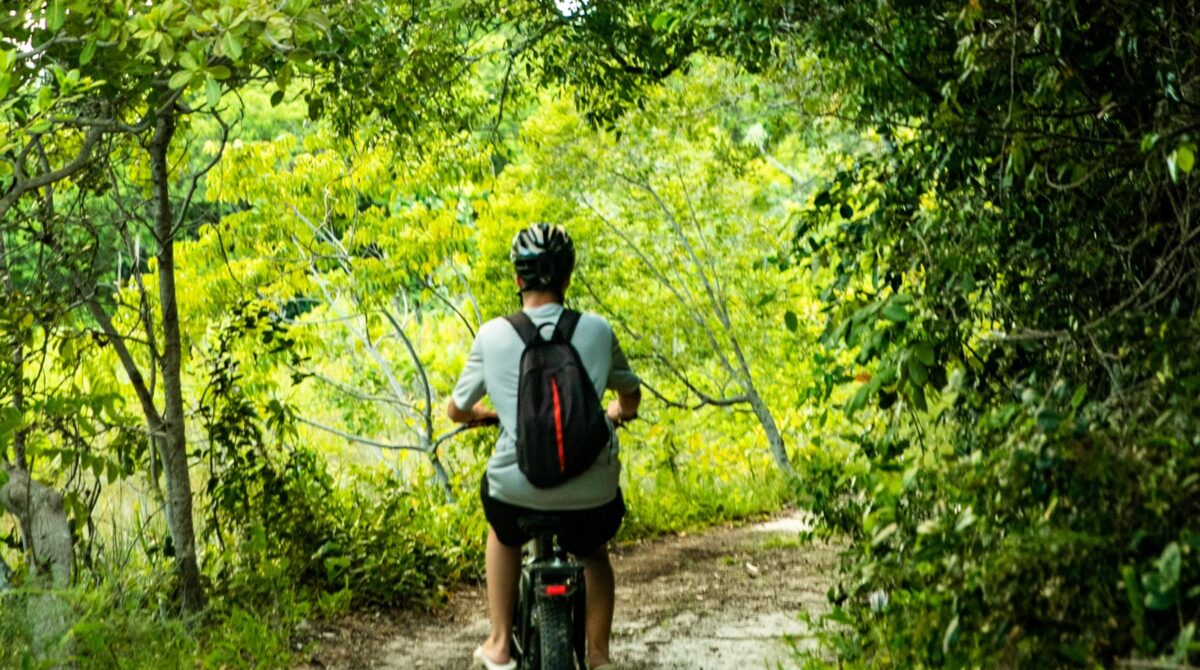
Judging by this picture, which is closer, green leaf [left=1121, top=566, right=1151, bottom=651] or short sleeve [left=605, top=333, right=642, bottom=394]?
green leaf [left=1121, top=566, right=1151, bottom=651]

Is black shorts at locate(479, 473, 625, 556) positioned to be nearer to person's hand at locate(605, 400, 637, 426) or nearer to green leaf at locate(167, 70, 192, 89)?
person's hand at locate(605, 400, 637, 426)

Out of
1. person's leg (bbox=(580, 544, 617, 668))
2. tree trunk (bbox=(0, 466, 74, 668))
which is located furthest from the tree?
person's leg (bbox=(580, 544, 617, 668))

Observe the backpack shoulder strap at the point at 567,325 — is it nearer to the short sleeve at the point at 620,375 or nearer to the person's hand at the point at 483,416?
the short sleeve at the point at 620,375

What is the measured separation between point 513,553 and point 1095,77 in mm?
2947

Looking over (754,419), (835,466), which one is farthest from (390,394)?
(835,466)

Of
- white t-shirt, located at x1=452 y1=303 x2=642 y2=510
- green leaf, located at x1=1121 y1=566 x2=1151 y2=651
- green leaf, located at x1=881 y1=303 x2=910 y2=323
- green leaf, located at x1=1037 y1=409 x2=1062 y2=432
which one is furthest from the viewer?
green leaf, located at x1=881 y1=303 x2=910 y2=323

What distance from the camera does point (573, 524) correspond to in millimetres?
4402

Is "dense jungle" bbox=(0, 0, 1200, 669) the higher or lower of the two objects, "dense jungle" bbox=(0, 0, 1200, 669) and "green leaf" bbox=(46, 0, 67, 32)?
the lower

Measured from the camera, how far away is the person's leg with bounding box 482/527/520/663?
467cm

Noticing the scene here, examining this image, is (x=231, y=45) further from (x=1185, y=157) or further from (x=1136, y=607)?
(x=1136, y=607)

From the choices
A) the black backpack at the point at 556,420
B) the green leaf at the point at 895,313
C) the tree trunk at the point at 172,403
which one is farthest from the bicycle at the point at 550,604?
the tree trunk at the point at 172,403

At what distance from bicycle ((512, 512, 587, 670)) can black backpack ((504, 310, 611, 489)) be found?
0.71 ft

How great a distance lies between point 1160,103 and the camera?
441 cm

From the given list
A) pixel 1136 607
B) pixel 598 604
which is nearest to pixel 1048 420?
pixel 1136 607
